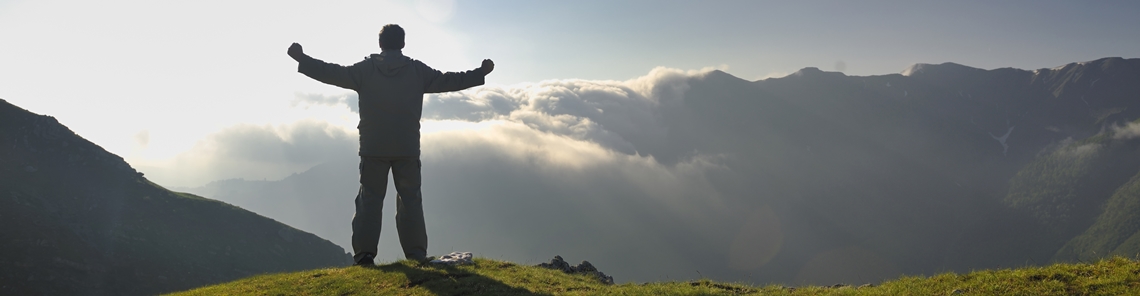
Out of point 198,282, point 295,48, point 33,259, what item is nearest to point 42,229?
point 33,259

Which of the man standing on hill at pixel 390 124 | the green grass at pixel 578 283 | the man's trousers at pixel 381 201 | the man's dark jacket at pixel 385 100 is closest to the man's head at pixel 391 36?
the man standing on hill at pixel 390 124

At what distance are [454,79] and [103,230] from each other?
142 m

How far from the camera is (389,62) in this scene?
1329 centimetres

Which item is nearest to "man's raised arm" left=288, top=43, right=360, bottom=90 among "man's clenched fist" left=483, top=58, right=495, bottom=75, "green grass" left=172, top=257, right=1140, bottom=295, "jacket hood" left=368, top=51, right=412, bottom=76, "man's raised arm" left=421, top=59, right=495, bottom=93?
"jacket hood" left=368, top=51, right=412, bottom=76

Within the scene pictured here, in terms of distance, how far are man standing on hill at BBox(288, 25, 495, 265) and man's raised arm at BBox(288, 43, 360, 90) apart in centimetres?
2

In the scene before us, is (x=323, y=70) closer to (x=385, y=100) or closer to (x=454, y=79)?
(x=385, y=100)

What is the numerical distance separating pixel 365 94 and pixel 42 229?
129185 millimetres

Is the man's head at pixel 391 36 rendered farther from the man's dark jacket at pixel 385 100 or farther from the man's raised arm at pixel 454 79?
the man's raised arm at pixel 454 79

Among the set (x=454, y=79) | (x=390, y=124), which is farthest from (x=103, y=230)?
(x=454, y=79)

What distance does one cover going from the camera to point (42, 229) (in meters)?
102

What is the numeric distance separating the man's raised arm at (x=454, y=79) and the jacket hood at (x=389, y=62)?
72 centimetres

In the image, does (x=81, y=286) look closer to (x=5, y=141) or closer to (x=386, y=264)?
(x=5, y=141)

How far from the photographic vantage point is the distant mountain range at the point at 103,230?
95.8 meters

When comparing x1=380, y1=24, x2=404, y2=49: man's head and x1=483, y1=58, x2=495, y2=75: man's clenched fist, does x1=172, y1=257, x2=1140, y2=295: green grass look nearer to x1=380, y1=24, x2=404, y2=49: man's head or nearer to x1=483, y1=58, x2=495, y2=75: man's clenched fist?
x1=483, y1=58, x2=495, y2=75: man's clenched fist
